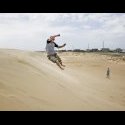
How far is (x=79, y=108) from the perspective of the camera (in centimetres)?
644

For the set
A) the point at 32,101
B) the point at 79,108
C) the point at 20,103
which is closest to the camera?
the point at 20,103
